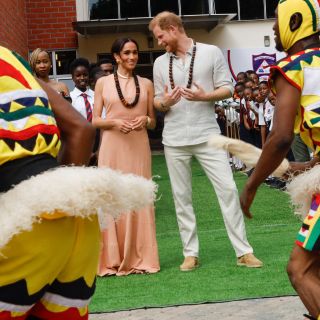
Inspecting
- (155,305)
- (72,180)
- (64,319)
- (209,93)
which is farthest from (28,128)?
(209,93)

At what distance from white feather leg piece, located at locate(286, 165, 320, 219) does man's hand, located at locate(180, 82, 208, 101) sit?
2747 mm

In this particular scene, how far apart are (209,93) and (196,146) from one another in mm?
488

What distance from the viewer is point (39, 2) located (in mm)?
20438

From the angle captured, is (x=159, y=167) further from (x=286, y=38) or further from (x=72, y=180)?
(x=72, y=180)

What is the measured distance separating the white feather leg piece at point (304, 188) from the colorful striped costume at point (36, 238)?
1.38 m

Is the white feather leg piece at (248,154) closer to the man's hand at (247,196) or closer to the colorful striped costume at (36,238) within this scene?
the man's hand at (247,196)

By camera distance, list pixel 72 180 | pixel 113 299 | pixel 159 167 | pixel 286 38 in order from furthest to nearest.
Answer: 1. pixel 159 167
2. pixel 113 299
3. pixel 286 38
4. pixel 72 180

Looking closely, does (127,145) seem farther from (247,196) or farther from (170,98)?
(247,196)

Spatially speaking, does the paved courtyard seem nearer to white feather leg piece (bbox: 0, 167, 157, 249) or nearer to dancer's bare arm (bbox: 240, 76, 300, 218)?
dancer's bare arm (bbox: 240, 76, 300, 218)

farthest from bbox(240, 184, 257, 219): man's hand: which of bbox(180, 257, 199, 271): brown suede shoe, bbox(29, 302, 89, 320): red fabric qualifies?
bbox(180, 257, 199, 271): brown suede shoe

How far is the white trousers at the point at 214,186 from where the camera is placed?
677 cm

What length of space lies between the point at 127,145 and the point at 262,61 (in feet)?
50.9

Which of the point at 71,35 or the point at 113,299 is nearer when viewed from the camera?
the point at 113,299

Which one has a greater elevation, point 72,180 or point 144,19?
point 144,19
